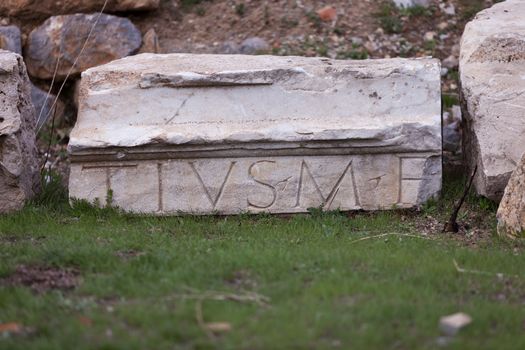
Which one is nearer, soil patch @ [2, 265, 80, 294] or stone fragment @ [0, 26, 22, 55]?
soil patch @ [2, 265, 80, 294]

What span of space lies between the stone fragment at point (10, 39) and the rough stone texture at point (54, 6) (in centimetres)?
33

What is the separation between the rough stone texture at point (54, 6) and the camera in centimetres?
905

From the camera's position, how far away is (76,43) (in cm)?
876

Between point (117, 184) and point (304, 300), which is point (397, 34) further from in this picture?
point (304, 300)

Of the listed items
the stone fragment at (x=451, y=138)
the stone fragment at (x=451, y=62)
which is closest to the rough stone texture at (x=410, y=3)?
the stone fragment at (x=451, y=62)

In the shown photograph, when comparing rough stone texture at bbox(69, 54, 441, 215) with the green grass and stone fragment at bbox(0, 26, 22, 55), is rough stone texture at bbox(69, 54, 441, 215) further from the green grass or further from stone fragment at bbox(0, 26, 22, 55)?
stone fragment at bbox(0, 26, 22, 55)

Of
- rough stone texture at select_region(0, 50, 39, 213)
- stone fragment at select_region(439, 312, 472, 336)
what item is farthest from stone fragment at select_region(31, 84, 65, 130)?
stone fragment at select_region(439, 312, 472, 336)

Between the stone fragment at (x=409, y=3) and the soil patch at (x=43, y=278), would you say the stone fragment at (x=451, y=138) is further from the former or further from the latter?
the soil patch at (x=43, y=278)

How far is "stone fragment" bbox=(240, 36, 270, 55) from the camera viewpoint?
8.92 metres

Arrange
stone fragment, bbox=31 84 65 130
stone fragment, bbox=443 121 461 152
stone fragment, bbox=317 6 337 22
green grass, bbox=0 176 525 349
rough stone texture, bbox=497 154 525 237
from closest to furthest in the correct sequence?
1. green grass, bbox=0 176 525 349
2. rough stone texture, bbox=497 154 525 237
3. stone fragment, bbox=443 121 461 152
4. stone fragment, bbox=31 84 65 130
5. stone fragment, bbox=317 6 337 22

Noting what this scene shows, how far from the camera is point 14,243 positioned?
219 inches

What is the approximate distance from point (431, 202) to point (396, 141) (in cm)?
52

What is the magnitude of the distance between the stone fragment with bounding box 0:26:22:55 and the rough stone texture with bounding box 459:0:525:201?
14.1 feet

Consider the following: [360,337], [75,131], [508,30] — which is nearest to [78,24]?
[75,131]
